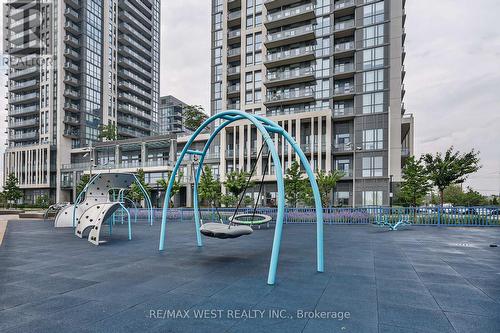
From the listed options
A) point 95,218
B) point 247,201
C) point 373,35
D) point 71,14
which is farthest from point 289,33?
point 71,14

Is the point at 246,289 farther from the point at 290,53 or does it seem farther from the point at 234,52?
the point at 234,52

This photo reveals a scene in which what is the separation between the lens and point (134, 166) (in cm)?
4975

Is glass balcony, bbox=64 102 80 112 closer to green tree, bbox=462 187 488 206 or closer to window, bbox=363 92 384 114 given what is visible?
window, bbox=363 92 384 114

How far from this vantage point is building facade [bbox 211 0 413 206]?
36.6 meters

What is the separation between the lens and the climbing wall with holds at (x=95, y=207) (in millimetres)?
10627

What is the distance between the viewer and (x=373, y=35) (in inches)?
1499

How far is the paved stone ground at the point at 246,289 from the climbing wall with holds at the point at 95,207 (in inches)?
76.0

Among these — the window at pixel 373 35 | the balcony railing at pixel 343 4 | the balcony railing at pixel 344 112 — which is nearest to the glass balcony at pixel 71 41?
the balcony railing at pixel 343 4

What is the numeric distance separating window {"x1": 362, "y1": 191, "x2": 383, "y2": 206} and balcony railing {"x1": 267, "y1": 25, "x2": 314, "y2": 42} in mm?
22942

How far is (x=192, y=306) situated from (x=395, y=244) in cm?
826

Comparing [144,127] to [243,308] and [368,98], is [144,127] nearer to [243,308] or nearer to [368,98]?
[368,98]

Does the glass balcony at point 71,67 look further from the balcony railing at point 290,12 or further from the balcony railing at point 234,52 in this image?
the balcony railing at point 290,12

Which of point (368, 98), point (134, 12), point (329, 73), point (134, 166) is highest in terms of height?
point (134, 12)

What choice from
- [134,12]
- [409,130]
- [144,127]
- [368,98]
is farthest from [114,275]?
[134,12]
